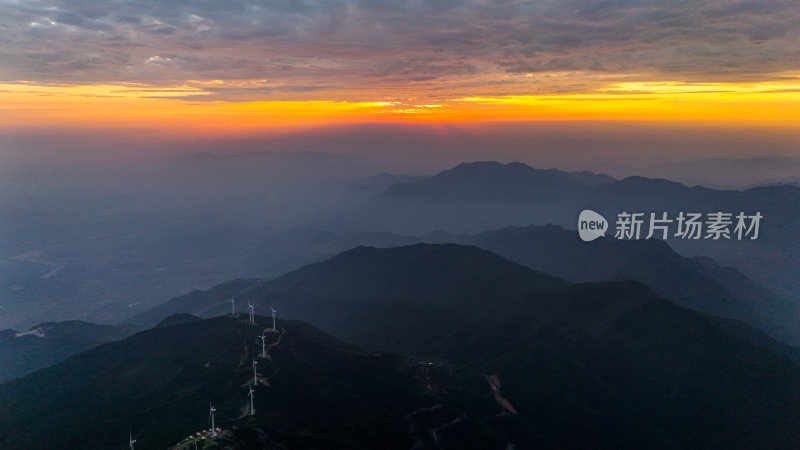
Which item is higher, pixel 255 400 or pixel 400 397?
pixel 255 400

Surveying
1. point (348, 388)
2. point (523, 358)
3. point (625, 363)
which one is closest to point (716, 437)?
point (625, 363)

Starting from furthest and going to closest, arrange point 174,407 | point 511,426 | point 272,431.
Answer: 1. point 511,426
2. point 174,407
3. point 272,431

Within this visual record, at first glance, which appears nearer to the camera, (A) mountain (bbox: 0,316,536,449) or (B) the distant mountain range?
(A) mountain (bbox: 0,316,536,449)

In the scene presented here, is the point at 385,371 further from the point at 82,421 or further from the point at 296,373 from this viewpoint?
the point at 82,421

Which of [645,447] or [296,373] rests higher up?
[296,373]

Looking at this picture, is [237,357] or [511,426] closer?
[511,426]

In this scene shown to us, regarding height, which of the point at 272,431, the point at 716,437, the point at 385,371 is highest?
the point at 272,431

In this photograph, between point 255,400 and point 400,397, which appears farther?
point 400,397

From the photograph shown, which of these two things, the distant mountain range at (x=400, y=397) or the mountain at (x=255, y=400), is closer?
the mountain at (x=255, y=400)
